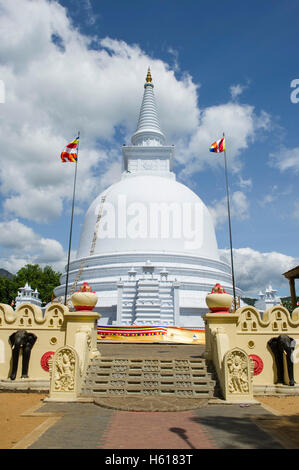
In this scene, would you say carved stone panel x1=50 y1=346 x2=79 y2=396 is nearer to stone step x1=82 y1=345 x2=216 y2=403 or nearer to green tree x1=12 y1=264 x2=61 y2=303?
stone step x1=82 y1=345 x2=216 y2=403

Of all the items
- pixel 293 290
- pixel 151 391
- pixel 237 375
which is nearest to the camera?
pixel 237 375

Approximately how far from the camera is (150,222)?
34.2 meters

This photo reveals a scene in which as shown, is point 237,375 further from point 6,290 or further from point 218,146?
point 6,290

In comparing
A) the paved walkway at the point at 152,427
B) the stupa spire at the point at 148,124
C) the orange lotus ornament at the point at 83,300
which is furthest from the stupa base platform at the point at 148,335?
the stupa spire at the point at 148,124

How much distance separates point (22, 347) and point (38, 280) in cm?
4817

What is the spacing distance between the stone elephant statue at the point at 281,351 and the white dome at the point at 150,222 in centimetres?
2275

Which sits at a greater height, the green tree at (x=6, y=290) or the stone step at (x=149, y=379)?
the green tree at (x=6, y=290)

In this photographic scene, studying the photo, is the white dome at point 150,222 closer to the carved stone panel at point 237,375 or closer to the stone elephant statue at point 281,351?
the stone elephant statue at point 281,351

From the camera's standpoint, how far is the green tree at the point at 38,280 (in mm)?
54688

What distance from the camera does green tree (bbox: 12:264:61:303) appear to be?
179 feet

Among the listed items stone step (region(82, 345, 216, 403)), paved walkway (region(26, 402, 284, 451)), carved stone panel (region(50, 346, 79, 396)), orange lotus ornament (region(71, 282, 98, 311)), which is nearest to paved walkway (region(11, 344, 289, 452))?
paved walkway (region(26, 402, 284, 451))

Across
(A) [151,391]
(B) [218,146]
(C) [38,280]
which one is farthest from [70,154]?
(C) [38,280]
